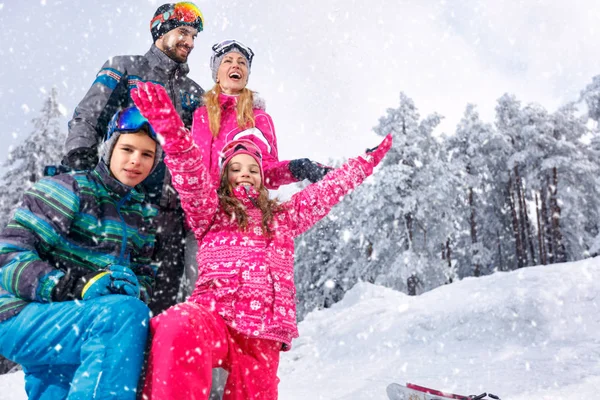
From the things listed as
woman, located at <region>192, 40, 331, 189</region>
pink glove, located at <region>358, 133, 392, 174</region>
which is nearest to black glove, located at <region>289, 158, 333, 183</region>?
woman, located at <region>192, 40, 331, 189</region>

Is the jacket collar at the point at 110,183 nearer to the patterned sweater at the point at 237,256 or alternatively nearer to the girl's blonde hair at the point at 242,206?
the patterned sweater at the point at 237,256

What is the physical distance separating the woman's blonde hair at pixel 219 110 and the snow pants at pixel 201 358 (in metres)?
1.45

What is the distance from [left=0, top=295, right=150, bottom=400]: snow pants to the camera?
165 centimetres

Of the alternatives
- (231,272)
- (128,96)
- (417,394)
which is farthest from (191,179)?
(417,394)

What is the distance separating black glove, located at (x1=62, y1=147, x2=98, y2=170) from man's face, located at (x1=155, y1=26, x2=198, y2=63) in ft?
3.44

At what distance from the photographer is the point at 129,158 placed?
2.31 meters

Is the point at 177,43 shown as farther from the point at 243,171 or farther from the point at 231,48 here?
the point at 243,171

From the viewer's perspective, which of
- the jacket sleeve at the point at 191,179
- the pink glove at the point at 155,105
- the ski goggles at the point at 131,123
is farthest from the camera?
the ski goggles at the point at 131,123

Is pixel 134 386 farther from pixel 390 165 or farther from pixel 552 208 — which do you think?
pixel 552 208

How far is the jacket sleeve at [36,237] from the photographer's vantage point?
6.00 ft

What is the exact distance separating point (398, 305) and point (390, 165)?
12360 millimetres

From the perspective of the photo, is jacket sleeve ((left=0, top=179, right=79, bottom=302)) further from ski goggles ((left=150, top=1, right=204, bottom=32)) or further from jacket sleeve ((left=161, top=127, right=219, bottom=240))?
ski goggles ((left=150, top=1, right=204, bottom=32))

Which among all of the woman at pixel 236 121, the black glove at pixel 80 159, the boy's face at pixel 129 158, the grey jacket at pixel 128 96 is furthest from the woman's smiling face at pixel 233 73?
the boy's face at pixel 129 158

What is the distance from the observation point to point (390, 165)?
21266 mm
